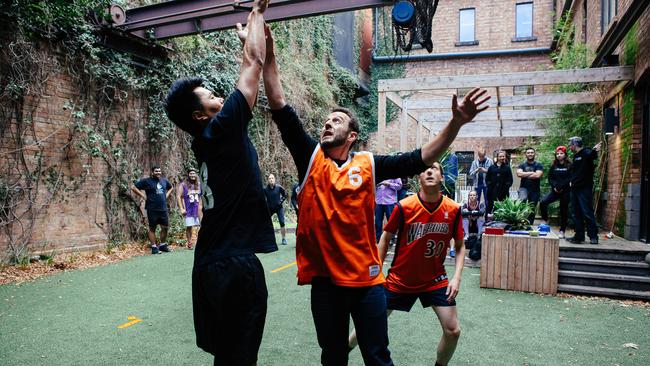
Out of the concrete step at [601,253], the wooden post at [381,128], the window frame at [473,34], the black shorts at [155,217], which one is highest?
the window frame at [473,34]

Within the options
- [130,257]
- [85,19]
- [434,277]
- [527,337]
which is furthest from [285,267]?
[85,19]

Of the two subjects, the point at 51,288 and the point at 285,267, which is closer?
the point at 51,288

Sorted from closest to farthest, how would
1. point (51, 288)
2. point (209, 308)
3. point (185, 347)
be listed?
1. point (209, 308)
2. point (185, 347)
3. point (51, 288)

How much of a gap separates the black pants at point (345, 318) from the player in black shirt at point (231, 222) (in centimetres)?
41

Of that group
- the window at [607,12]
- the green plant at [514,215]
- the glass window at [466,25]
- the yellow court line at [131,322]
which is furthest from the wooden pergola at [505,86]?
the glass window at [466,25]

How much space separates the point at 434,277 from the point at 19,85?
805 cm

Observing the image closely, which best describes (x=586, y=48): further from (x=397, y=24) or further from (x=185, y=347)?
(x=185, y=347)

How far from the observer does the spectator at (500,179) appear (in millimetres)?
10383

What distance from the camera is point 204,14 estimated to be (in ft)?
28.4

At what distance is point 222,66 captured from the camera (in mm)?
12602

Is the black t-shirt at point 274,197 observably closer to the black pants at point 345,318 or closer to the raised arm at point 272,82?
the raised arm at point 272,82

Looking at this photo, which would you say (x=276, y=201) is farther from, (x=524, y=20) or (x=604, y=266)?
(x=524, y=20)

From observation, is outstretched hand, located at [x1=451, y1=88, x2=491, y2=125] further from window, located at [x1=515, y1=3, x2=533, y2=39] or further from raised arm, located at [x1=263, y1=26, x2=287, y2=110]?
window, located at [x1=515, y1=3, x2=533, y2=39]

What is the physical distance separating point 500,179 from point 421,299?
787 cm
